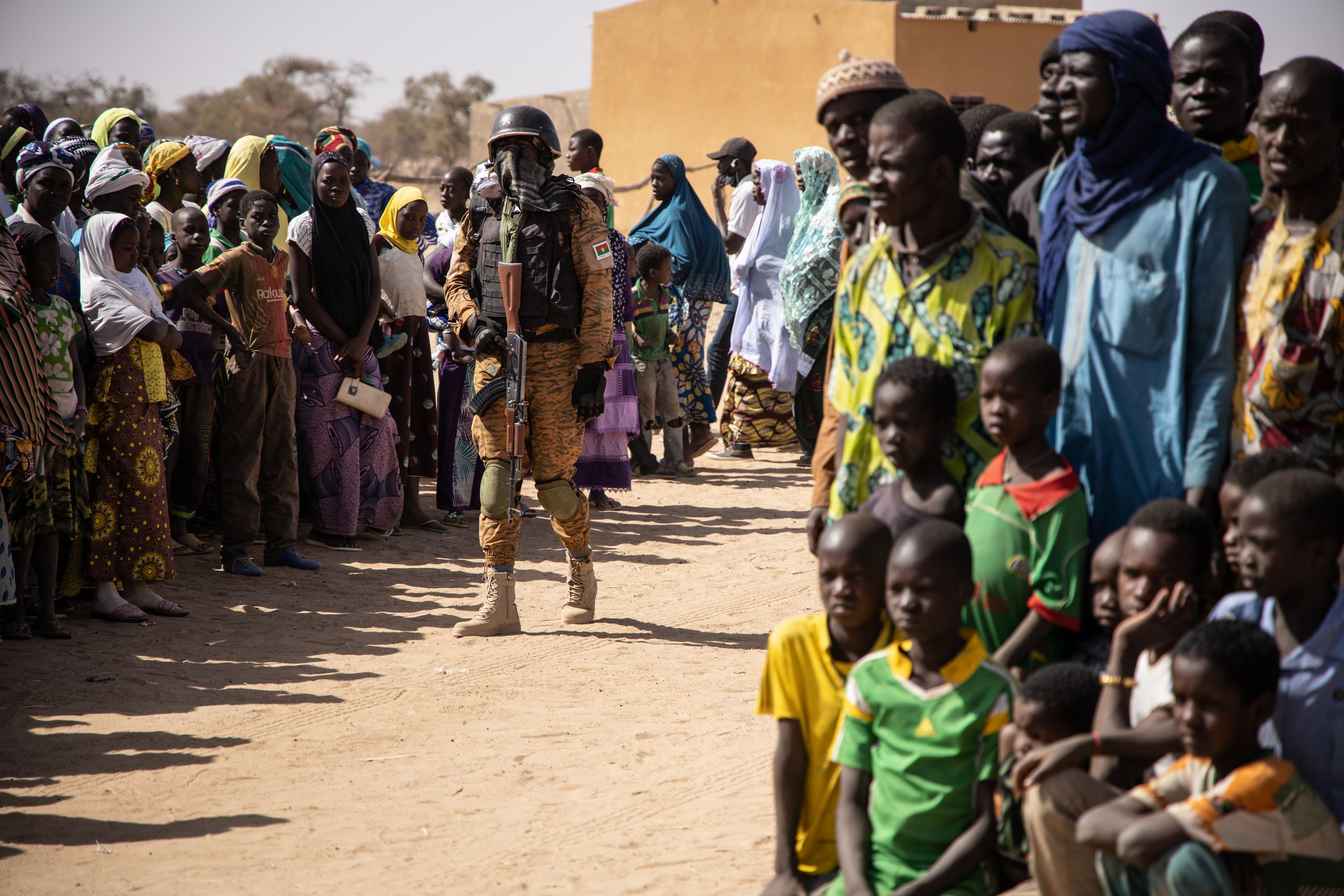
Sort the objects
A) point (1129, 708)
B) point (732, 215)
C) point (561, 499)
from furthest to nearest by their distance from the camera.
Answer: point (732, 215)
point (561, 499)
point (1129, 708)

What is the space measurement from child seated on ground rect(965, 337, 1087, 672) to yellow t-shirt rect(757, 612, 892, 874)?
296 millimetres

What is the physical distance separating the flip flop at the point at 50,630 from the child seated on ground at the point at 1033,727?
15.9 ft

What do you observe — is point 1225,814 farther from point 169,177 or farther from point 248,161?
point 248,161

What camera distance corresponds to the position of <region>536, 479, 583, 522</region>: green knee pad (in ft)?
21.0

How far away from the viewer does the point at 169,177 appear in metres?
8.36

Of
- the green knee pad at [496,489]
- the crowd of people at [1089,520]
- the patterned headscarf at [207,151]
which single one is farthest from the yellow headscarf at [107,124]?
the crowd of people at [1089,520]

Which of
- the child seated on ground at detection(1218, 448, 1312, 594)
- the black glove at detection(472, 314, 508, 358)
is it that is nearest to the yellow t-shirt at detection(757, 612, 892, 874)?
the child seated on ground at detection(1218, 448, 1312, 594)

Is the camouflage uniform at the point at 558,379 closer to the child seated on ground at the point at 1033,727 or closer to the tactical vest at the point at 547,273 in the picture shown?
the tactical vest at the point at 547,273

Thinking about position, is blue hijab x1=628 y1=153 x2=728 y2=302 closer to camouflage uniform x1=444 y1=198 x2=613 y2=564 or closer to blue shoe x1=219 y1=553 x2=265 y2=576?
blue shoe x1=219 y1=553 x2=265 y2=576

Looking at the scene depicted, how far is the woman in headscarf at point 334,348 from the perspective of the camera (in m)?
7.97

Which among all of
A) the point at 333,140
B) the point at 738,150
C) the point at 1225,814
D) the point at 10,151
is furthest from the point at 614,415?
the point at 1225,814

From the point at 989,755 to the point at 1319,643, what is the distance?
697 millimetres

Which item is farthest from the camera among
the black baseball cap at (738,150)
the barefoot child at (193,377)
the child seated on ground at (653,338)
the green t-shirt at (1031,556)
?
the black baseball cap at (738,150)

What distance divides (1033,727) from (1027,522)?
0.48m
